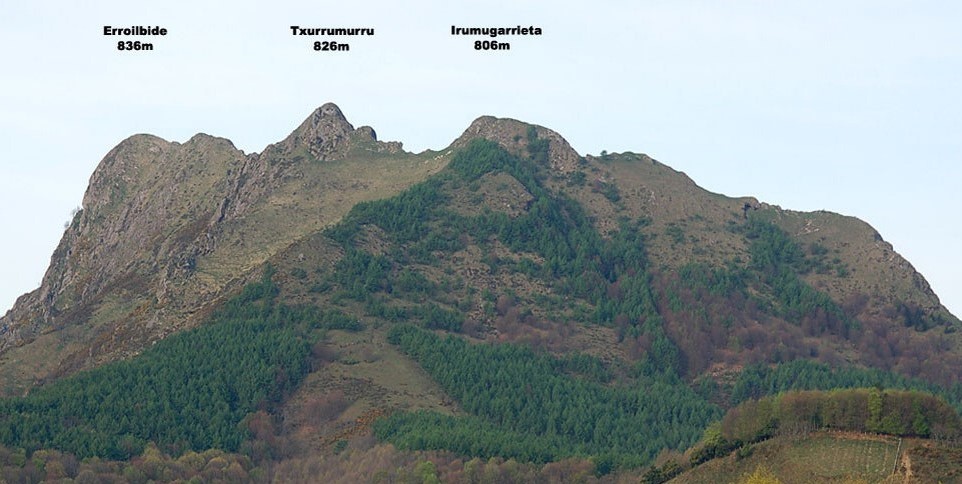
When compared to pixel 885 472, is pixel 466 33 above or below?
above

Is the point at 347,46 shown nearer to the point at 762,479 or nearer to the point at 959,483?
the point at 762,479

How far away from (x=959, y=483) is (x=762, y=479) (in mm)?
20870

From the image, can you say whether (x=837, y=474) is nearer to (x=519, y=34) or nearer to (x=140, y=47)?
(x=519, y=34)

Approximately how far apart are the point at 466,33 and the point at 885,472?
225ft

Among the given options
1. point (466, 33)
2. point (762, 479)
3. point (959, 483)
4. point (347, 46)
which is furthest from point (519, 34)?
point (959, 483)

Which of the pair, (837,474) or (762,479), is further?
(837,474)

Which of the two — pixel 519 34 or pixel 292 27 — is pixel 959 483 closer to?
pixel 519 34

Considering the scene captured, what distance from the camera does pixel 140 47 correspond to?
192 metres

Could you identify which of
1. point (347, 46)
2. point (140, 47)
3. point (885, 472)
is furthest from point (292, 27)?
point (885, 472)

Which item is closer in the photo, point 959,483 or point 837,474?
point 959,483

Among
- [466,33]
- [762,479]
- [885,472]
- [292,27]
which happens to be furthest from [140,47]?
[885,472]

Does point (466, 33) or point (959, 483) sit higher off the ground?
point (466, 33)

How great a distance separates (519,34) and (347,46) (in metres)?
19.0

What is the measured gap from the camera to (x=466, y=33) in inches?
7367
